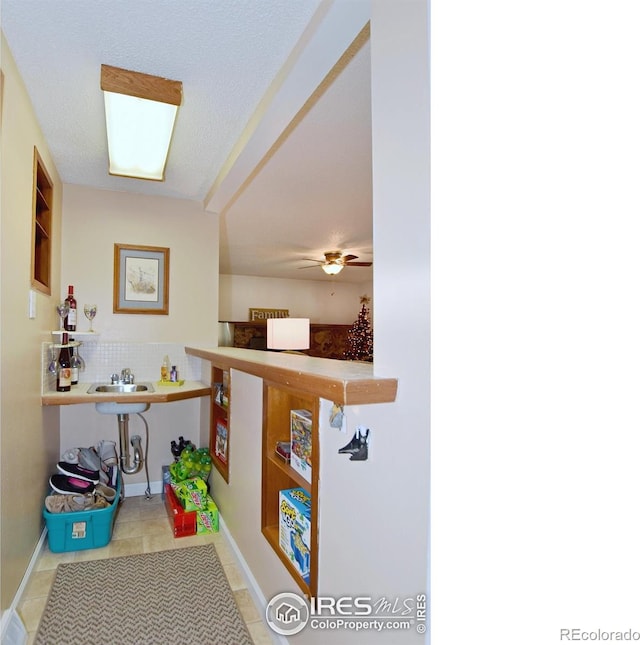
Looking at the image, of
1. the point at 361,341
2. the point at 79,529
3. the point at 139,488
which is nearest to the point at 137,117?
the point at 79,529

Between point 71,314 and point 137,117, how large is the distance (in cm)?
155

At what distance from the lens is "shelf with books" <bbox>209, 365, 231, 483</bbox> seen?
2453mm

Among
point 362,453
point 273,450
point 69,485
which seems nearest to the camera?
point 362,453

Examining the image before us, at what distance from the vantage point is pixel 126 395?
8.44 feet

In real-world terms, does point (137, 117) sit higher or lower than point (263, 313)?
higher

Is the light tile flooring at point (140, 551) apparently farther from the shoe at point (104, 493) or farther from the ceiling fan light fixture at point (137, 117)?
the ceiling fan light fixture at point (137, 117)

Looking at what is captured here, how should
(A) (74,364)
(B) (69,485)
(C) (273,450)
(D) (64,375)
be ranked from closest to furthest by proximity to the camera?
(C) (273,450), (B) (69,485), (D) (64,375), (A) (74,364)

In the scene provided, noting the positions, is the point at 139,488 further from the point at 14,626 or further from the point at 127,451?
the point at 14,626

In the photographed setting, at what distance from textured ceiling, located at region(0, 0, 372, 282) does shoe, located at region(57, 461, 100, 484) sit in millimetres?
1897

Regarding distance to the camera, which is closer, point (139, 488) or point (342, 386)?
point (342, 386)

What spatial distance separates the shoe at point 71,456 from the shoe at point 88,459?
0.09ft
